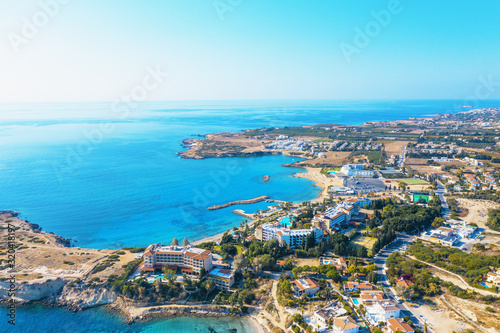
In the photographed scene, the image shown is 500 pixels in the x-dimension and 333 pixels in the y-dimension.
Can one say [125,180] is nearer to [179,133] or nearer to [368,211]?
[368,211]

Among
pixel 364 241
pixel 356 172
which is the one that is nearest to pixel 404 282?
pixel 364 241

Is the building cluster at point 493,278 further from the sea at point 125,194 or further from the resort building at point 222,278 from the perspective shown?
the resort building at point 222,278

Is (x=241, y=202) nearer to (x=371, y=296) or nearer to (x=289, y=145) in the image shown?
(x=371, y=296)

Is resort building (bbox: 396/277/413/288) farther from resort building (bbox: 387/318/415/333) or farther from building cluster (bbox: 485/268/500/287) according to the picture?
building cluster (bbox: 485/268/500/287)

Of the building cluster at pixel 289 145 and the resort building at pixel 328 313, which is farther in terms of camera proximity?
the building cluster at pixel 289 145

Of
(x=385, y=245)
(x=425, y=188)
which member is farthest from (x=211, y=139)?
(x=385, y=245)

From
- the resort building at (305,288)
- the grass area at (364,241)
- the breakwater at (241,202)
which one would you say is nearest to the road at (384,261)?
the grass area at (364,241)
